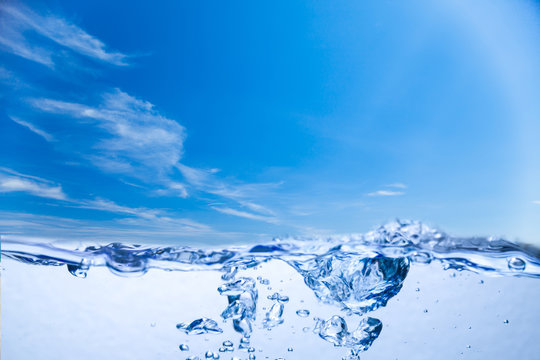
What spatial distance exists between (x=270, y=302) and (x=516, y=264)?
6.53 ft

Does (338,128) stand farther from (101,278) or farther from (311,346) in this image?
(101,278)

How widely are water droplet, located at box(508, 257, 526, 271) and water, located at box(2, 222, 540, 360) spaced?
0.05 ft

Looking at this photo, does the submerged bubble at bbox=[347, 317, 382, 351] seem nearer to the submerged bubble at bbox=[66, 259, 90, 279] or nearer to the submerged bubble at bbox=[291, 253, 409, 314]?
the submerged bubble at bbox=[291, 253, 409, 314]

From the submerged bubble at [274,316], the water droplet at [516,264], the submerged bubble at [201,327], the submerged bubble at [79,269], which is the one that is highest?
the water droplet at [516,264]

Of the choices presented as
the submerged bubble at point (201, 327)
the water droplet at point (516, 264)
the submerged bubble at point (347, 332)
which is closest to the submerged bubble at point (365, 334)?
the submerged bubble at point (347, 332)

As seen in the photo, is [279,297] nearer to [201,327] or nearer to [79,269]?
[201,327]

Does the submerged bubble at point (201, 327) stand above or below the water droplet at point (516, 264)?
below

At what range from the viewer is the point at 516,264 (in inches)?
120

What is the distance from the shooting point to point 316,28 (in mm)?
2852

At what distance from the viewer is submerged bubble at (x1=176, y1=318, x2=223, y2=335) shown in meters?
2.86

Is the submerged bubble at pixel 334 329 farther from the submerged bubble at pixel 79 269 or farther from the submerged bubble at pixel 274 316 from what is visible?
the submerged bubble at pixel 79 269

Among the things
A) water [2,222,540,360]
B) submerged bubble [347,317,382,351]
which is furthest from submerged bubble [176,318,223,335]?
submerged bubble [347,317,382,351]

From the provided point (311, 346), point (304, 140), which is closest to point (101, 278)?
point (311, 346)

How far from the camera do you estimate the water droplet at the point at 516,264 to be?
9.82 ft
